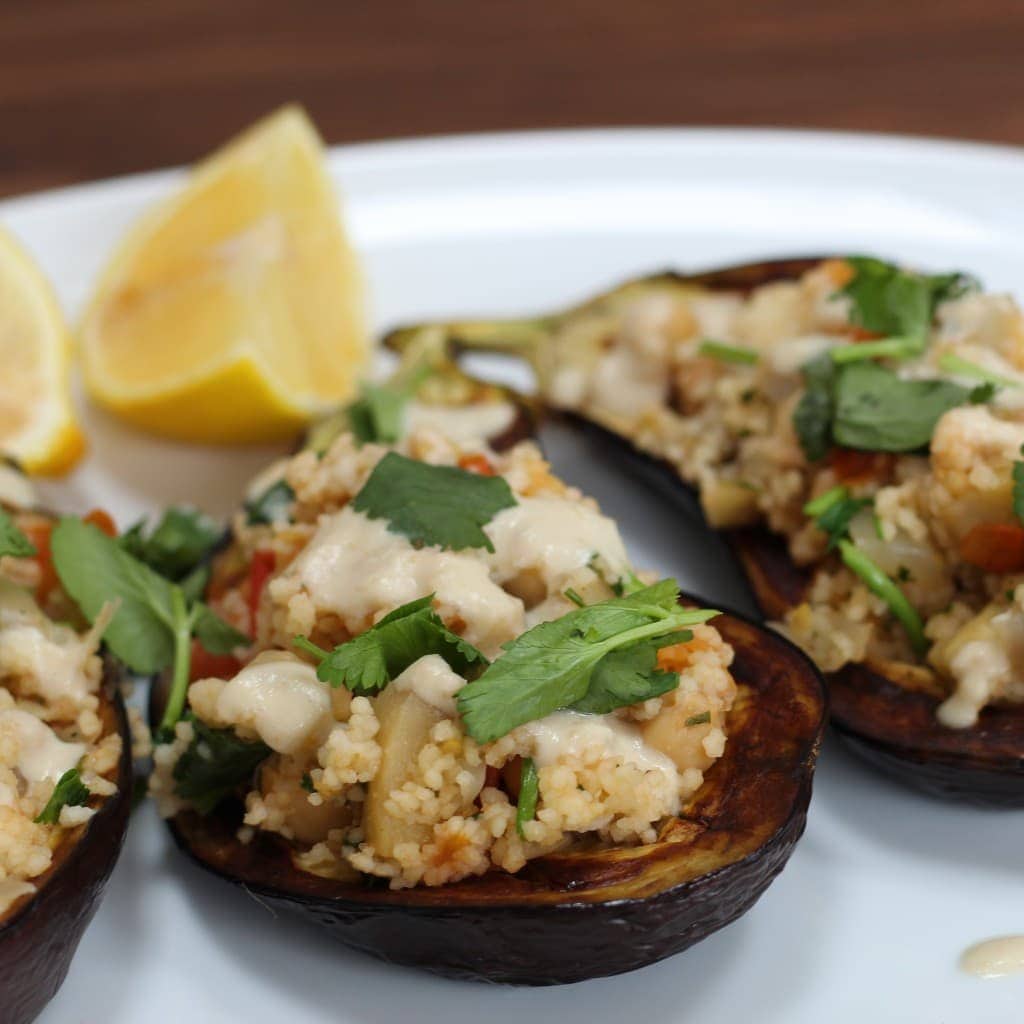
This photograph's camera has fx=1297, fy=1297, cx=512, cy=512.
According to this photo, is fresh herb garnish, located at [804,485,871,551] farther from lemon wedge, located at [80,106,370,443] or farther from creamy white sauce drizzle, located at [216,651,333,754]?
lemon wedge, located at [80,106,370,443]

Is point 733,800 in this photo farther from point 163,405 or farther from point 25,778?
point 163,405

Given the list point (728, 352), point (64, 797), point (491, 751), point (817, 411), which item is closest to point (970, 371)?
point (817, 411)

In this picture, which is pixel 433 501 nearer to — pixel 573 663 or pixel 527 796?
pixel 573 663

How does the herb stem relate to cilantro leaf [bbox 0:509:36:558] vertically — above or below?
below

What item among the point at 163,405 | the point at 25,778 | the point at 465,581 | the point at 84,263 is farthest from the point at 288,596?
the point at 84,263

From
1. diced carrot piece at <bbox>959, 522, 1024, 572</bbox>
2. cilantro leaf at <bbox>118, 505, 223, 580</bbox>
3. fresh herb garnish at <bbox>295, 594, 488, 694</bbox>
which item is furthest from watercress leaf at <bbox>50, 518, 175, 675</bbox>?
diced carrot piece at <bbox>959, 522, 1024, 572</bbox>

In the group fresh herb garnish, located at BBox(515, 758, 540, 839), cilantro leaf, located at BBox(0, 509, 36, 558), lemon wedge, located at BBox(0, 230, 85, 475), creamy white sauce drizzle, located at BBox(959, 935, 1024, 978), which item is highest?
cilantro leaf, located at BBox(0, 509, 36, 558)
